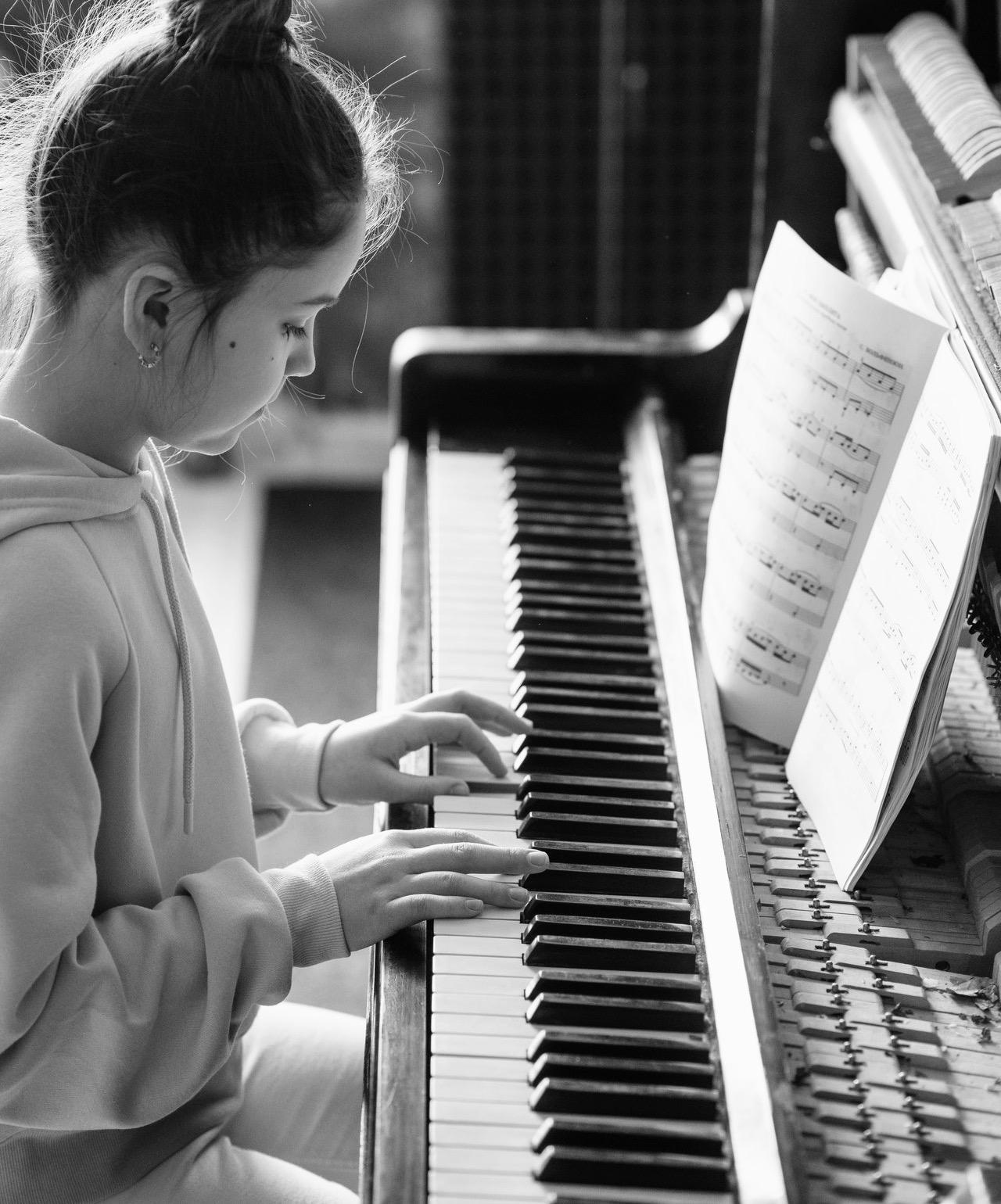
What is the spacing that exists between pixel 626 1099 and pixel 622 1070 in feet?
0.09

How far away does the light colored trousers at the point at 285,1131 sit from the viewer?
1.17 m

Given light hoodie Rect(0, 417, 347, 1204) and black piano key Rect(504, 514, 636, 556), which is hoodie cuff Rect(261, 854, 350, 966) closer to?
light hoodie Rect(0, 417, 347, 1204)

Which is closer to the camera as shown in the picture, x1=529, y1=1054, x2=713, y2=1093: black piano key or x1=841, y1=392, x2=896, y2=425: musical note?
x1=529, y1=1054, x2=713, y2=1093: black piano key

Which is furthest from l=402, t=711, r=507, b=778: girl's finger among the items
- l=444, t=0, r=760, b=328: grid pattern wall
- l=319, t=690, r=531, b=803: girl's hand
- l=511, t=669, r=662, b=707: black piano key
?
l=444, t=0, r=760, b=328: grid pattern wall

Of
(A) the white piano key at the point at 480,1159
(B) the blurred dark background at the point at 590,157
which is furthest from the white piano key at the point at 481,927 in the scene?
(B) the blurred dark background at the point at 590,157

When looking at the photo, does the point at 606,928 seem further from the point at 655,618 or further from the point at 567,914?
the point at 655,618

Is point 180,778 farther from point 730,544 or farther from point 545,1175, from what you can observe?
point 730,544

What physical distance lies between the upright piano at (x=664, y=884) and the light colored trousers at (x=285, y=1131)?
0.20 metres

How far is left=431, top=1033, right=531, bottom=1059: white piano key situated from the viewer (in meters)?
1.05

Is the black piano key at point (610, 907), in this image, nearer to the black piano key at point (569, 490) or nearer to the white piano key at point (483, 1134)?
the white piano key at point (483, 1134)

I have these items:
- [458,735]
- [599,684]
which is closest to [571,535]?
[599,684]

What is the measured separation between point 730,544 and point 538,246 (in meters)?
1.90

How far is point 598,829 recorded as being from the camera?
1.29 metres

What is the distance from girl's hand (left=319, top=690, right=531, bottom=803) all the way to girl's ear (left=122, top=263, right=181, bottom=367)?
0.46m
